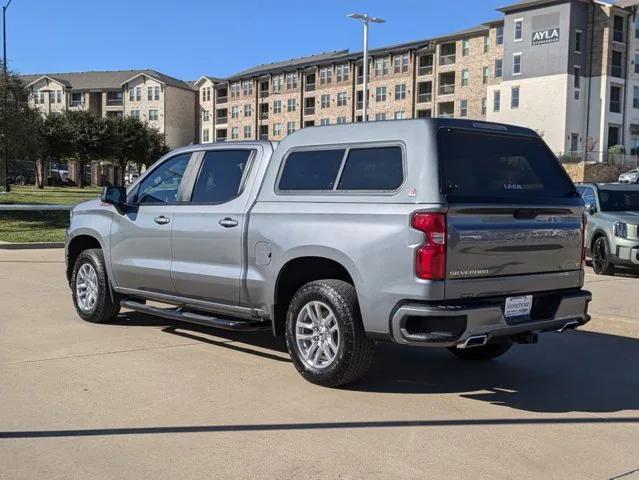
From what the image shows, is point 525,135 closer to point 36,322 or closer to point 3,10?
point 36,322

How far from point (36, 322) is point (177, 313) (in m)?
2.19

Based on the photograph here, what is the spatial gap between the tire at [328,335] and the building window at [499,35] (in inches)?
2519

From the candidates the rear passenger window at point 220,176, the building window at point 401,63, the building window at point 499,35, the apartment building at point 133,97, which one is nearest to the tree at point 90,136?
the apartment building at point 133,97

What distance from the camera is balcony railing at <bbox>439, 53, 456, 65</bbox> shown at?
6894cm

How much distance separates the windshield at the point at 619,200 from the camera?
45.1 feet

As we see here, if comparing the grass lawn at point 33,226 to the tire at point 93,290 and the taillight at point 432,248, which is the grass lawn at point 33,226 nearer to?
the tire at point 93,290

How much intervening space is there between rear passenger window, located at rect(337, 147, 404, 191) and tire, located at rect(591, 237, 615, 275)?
8.73 meters

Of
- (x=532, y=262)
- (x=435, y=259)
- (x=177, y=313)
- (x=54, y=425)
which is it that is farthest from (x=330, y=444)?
(x=177, y=313)

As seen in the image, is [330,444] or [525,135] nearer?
[330,444]

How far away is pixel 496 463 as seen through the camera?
13.6ft

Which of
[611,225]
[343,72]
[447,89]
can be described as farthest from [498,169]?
[343,72]

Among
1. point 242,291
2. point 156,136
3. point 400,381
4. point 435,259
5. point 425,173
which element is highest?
point 156,136

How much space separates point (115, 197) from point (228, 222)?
1761mm

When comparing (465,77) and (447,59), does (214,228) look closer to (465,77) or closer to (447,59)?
(465,77)
